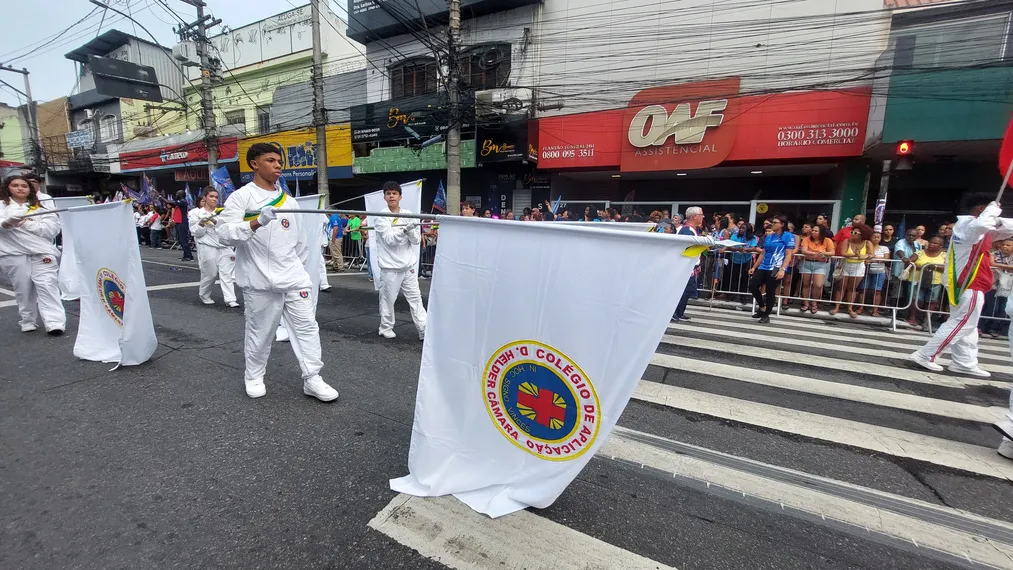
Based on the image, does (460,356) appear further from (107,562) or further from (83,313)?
(83,313)

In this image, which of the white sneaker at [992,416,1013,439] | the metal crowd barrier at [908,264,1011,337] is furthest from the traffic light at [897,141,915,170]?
the white sneaker at [992,416,1013,439]

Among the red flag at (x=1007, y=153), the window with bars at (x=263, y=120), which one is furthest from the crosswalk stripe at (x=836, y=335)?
the window with bars at (x=263, y=120)

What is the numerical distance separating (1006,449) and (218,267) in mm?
9258

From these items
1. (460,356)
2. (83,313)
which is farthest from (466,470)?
(83,313)

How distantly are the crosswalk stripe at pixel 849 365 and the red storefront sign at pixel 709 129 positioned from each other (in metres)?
8.20

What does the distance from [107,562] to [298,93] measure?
22.4 meters

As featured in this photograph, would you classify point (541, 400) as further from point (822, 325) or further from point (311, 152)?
point (311, 152)

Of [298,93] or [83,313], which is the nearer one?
[83,313]

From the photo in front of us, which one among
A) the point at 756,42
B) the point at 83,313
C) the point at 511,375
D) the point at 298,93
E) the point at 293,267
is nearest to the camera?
the point at 511,375

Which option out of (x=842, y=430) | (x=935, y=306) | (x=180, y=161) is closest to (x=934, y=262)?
(x=935, y=306)

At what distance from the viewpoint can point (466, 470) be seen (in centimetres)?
236

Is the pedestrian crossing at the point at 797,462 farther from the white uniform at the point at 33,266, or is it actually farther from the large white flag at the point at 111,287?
the white uniform at the point at 33,266

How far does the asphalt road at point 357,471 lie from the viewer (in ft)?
6.67

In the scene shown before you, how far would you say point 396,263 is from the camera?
214 inches
